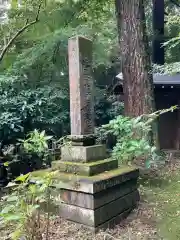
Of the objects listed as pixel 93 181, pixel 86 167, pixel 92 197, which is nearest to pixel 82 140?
pixel 86 167

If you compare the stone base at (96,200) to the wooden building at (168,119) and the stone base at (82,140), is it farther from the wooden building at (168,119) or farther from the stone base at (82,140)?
the wooden building at (168,119)

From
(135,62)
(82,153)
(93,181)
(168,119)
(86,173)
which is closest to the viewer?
A: (93,181)

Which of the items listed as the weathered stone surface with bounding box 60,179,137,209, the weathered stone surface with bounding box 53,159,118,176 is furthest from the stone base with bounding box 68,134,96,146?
the weathered stone surface with bounding box 60,179,137,209

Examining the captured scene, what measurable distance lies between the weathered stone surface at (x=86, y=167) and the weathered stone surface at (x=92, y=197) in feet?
0.89

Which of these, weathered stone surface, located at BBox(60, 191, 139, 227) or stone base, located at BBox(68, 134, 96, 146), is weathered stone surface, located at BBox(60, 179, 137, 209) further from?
stone base, located at BBox(68, 134, 96, 146)

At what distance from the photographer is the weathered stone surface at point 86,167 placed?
3.57 meters

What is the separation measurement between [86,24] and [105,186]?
25.4 feet

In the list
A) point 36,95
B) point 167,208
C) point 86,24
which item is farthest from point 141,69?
point 86,24

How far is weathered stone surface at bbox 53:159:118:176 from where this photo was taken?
11.7ft

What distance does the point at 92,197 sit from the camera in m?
3.32

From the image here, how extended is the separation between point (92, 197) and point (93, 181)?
0.63ft

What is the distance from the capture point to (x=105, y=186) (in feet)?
11.4

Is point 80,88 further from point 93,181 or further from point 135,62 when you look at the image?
point 135,62

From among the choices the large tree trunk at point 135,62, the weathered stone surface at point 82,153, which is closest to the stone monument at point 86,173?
the weathered stone surface at point 82,153
